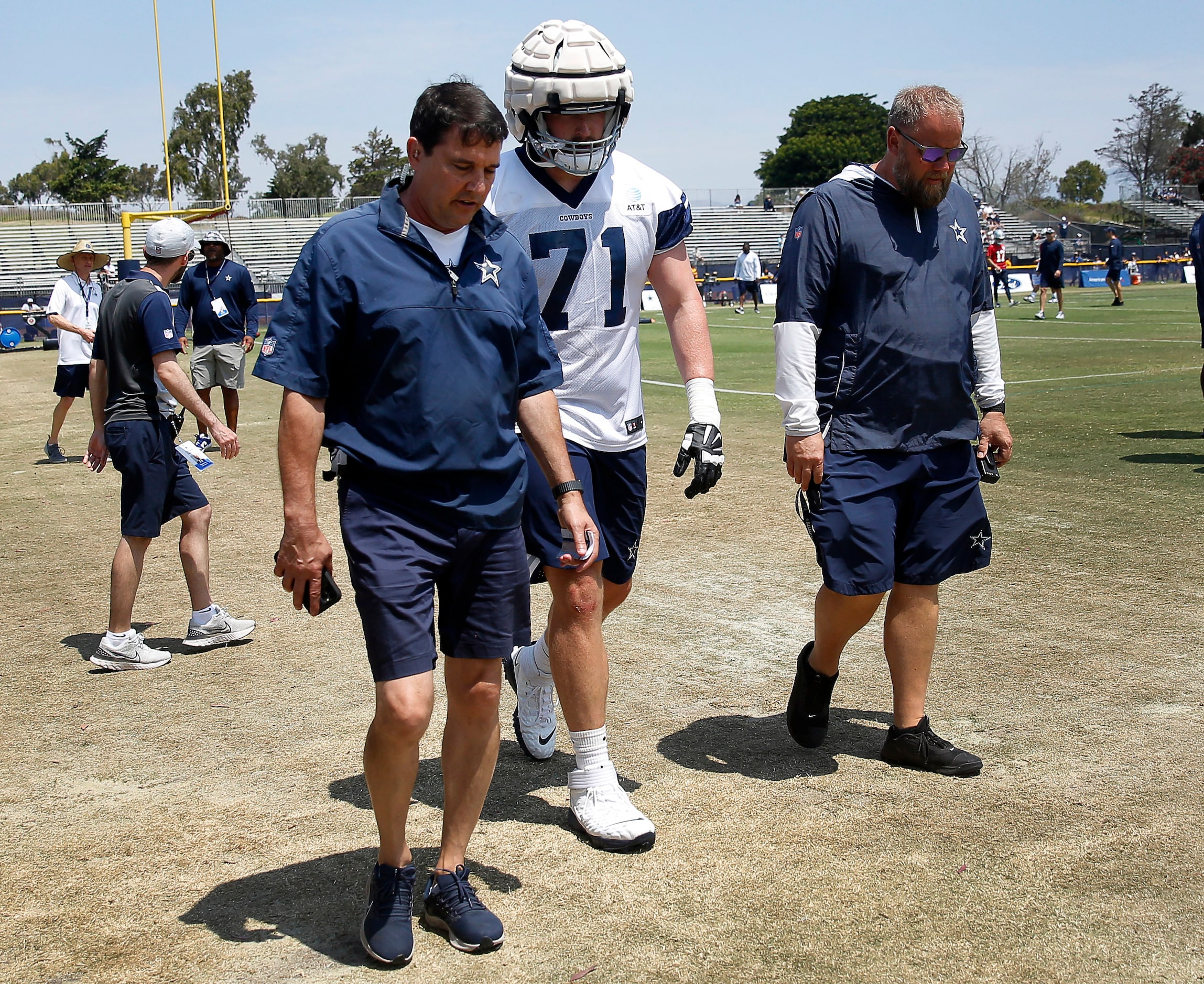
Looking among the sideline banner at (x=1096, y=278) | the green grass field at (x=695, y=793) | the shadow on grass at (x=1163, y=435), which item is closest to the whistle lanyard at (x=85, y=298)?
the green grass field at (x=695, y=793)

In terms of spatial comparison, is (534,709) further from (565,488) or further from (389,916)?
(389,916)

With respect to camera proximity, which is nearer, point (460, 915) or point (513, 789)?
point (460, 915)

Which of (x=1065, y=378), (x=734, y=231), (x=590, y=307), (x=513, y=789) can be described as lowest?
(x=513, y=789)

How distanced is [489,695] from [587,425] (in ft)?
3.52

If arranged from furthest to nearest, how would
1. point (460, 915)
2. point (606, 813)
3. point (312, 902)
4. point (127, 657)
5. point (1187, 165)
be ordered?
point (1187, 165) → point (127, 657) → point (606, 813) → point (312, 902) → point (460, 915)

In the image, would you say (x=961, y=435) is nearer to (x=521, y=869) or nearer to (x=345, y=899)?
(x=521, y=869)

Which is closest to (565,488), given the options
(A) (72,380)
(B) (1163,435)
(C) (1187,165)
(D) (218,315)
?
(B) (1163,435)

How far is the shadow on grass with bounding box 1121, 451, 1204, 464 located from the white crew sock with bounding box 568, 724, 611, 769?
6.89 m

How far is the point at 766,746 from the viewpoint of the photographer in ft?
14.4

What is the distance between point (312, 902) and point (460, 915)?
Result: 0.49m

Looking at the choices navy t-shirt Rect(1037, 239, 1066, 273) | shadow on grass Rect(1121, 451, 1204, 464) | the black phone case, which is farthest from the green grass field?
navy t-shirt Rect(1037, 239, 1066, 273)

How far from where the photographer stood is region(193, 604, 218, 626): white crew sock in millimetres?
5848

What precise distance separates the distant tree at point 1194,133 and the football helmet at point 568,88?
307ft

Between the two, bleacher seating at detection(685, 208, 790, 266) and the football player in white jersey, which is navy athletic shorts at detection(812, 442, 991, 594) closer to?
the football player in white jersey
